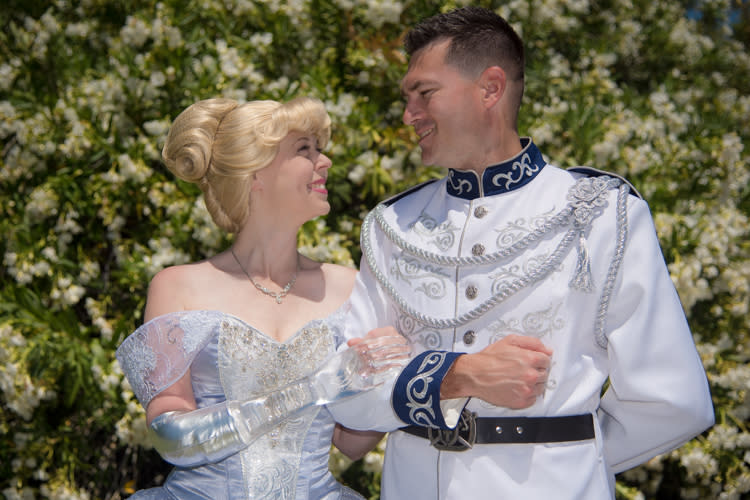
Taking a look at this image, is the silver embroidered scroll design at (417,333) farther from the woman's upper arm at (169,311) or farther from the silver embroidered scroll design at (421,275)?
the woman's upper arm at (169,311)

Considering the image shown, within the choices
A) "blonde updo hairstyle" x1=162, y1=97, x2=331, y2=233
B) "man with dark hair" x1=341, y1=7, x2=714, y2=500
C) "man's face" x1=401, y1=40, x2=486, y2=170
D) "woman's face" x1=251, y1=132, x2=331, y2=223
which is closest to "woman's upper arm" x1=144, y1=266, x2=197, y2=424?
"blonde updo hairstyle" x1=162, y1=97, x2=331, y2=233

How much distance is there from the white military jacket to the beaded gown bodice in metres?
0.37

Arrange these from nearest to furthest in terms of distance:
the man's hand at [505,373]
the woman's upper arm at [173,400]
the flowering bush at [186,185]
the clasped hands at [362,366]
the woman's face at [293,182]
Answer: the man's hand at [505,373], the clasped hands at [362,366], the woman's upper arm at [173,400], the woman's face at [293,182], the flowering bush at [186,185]

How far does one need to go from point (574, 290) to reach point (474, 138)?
55cm

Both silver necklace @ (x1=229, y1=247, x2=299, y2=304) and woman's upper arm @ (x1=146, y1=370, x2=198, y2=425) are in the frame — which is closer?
woman's upper arm @ (x1=146, y1=370, x2=198, y2=425)

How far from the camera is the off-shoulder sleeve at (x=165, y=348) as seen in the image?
227cm

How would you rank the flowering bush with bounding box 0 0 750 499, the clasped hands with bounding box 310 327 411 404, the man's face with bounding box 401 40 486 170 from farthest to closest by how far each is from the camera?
the flowering bush with bounding box 0 0 750 499, the man's face with bounding box 401 40 486 170, the clasped hands with bounding box 310 327 411 404

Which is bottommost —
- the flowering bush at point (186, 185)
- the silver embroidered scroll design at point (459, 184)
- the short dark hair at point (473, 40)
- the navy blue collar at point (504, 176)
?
Answer: the flowering bush at point (186, 185)

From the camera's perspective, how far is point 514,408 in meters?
1.83

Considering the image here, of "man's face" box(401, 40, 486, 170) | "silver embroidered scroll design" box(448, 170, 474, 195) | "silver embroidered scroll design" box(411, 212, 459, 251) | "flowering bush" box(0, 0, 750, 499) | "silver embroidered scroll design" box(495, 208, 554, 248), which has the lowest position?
"flowering bush" box(0, 0, 750, 499)

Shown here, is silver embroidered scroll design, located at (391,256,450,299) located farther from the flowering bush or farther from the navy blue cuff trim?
the flowering bush

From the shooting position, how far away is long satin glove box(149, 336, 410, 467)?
2029 mm

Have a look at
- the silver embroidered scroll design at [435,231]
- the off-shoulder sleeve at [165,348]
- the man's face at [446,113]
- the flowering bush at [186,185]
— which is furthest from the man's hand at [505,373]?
the flowering bush at [186,185]

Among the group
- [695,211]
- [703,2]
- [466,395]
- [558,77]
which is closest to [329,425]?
[466,395]
